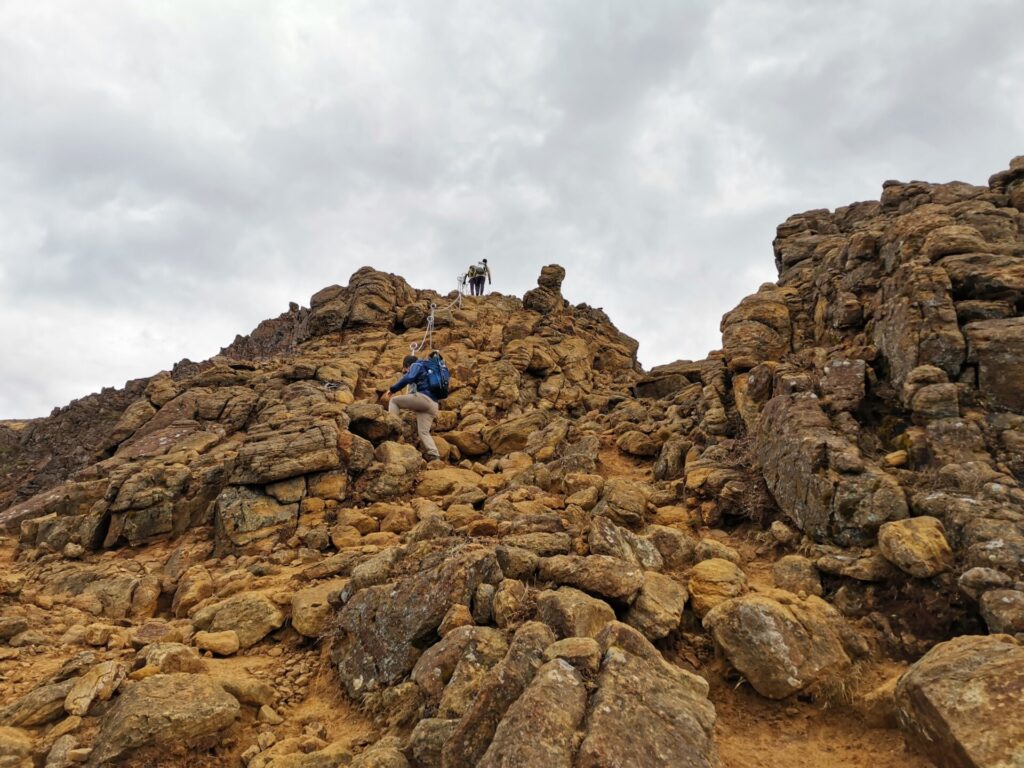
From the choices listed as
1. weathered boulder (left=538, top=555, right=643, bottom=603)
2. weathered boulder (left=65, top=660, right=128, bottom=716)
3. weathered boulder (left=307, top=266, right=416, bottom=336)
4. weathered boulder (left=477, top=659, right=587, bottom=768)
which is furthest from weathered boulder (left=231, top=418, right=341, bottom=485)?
weathered boulder (left=307, top=266, right=416, bottom=336)

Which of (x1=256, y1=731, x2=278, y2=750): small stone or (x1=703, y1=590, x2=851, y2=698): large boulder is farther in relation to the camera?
(x1=703, y1=590, x2=851, y2=698): large boulder

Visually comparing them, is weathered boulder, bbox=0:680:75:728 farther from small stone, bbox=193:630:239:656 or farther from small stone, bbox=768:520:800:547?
small stone, bbox=768:520:800:547

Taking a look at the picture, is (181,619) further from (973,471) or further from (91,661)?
(973,471)

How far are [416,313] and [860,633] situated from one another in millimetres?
26351

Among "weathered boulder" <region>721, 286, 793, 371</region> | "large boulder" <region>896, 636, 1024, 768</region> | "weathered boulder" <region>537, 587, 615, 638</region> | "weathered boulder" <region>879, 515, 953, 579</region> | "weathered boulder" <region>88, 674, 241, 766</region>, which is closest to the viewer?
"large boulder" <region>896, 636, 1024, 768</region>

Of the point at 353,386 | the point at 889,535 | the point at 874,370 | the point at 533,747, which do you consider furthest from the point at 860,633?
the point at 353,386

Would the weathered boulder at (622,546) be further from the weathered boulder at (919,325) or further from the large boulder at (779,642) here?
the weathered boulder at (919,325)

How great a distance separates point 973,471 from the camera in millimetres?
8266

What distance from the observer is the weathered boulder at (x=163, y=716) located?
537 centimetres

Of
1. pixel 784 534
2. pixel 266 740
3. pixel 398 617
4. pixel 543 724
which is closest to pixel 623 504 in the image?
pixel 784 534

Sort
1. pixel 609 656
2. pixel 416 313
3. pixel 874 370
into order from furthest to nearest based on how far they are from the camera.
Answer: pixel 416 313
pixel 874 370
pixel 609 656

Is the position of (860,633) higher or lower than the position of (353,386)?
lower

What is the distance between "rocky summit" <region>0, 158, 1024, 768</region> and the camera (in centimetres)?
525

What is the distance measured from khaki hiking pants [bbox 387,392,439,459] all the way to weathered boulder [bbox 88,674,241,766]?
10.6 m
